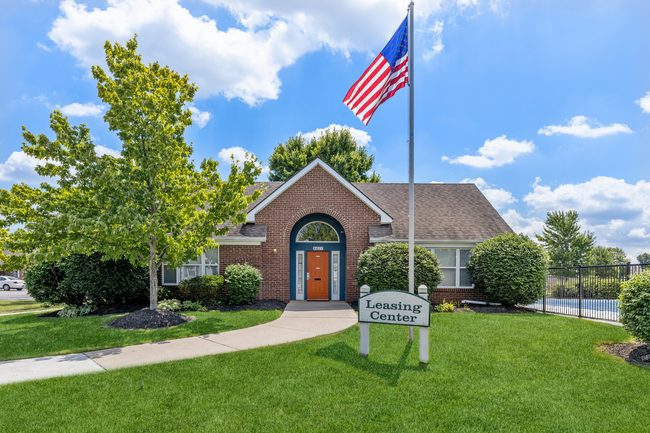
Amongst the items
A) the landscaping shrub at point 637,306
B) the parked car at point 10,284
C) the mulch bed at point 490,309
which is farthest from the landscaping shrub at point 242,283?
the parked car at point 10,284

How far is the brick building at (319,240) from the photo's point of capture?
16281 millimetres

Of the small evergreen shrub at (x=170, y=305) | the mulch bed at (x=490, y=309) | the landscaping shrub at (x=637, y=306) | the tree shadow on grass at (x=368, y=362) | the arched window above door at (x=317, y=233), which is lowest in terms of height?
the mulch bed at (x=490, y=309)

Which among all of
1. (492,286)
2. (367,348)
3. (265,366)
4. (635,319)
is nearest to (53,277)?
(265,366)

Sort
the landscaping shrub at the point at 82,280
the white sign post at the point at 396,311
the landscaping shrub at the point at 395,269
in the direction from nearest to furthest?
the white sign post at the point at 396,311 < the landscaping shrub at the point at 82,280 < the landscaping shrub at the point at 395,269

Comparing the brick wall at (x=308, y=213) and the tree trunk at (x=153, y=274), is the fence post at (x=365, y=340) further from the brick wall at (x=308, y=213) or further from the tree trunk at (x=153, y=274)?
the brick wall at (x=308, y=213)

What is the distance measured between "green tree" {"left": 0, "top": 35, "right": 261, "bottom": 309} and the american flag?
4310mm

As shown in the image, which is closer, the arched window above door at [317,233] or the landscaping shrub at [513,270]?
the landscaping shrub at [513,270]

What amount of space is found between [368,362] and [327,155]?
29.5 m

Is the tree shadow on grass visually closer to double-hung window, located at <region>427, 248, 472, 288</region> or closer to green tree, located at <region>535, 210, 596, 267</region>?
double-hung window, located at <region>427, 248, 472, 288</region>

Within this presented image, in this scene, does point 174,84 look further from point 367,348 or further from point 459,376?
point 459,376

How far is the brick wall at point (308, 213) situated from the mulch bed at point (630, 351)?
9.20 metres

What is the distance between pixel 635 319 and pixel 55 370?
11519mm

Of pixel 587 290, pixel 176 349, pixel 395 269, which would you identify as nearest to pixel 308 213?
pixel 395 269

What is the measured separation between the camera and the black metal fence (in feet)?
40.5
